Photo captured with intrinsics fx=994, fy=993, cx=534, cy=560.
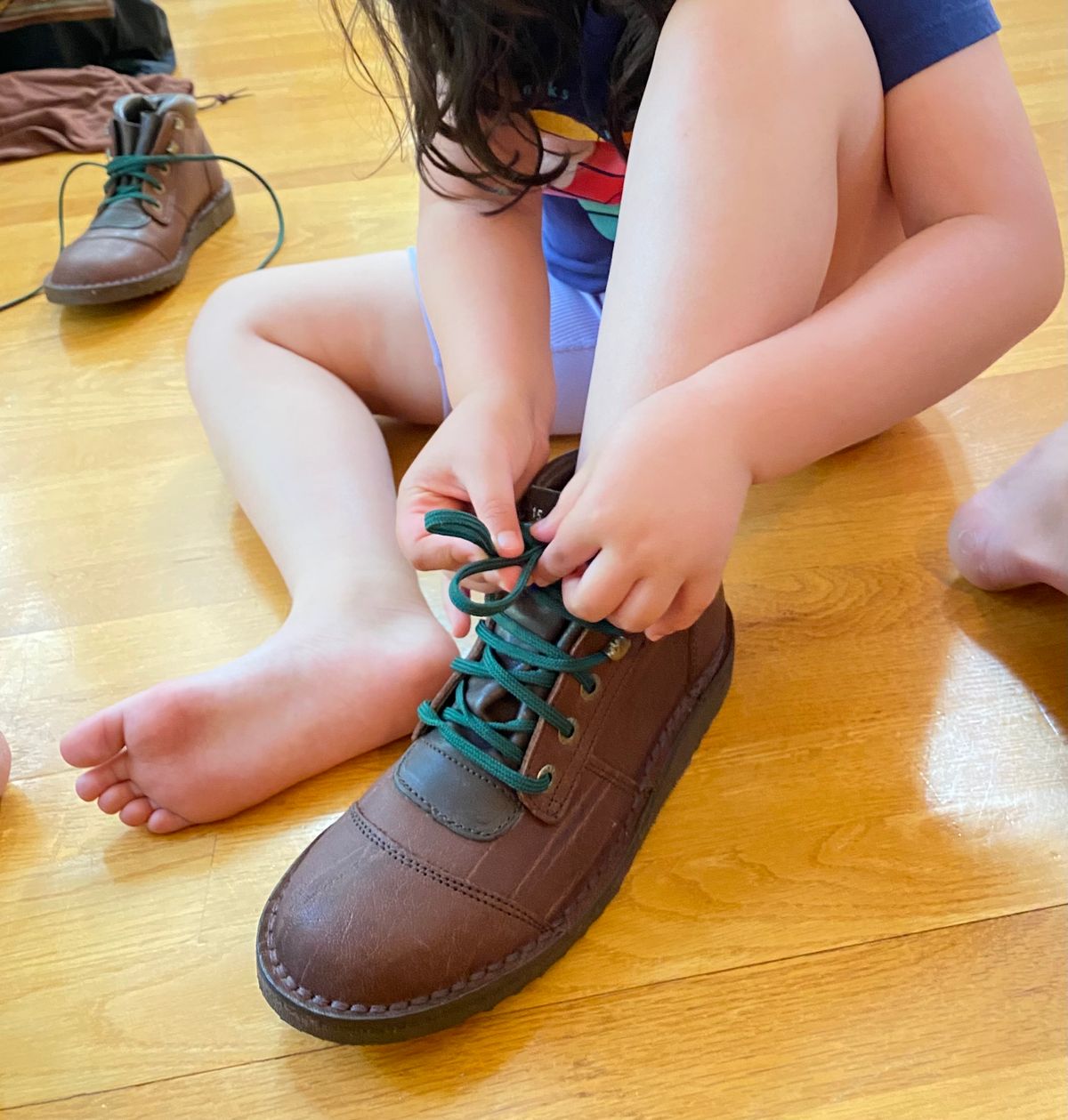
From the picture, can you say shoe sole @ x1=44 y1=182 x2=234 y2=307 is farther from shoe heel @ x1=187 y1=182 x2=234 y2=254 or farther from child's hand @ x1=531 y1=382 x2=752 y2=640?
child's hand @ x1=531 y1=382 x2=752 y2=640

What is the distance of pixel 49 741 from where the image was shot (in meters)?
0.65

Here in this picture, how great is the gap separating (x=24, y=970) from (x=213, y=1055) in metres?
0.13

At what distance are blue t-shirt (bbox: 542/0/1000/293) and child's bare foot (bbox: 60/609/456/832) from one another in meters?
0.35

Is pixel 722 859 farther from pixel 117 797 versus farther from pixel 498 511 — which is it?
pixel 117 797

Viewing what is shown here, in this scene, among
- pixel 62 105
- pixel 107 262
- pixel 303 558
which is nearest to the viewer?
pixel 303 558

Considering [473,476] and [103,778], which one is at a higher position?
[473,476]

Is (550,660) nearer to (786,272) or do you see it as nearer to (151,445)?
(786,272)

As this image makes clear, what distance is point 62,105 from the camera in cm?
152

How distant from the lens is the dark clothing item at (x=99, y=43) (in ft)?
5.19

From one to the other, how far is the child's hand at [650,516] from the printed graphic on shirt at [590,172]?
0.94ft

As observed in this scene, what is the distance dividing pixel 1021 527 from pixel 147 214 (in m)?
0.97

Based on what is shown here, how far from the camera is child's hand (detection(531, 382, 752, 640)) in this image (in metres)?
0.45

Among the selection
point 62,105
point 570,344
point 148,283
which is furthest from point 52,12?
point 570,344

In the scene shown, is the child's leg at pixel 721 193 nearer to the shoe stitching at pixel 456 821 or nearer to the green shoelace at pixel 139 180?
the shoe stitching at pixel 456 821
